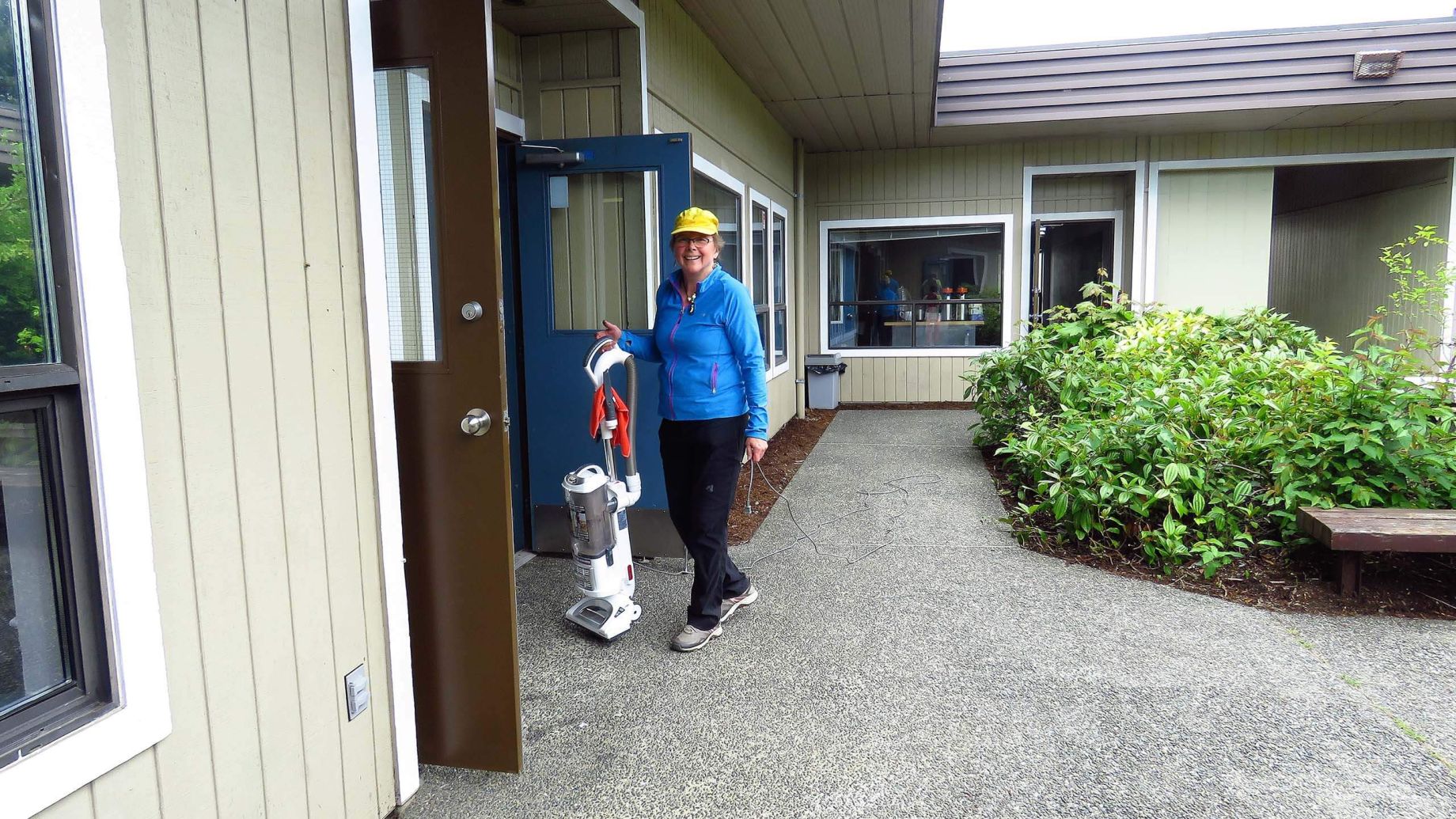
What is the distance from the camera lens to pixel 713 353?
3.41 m

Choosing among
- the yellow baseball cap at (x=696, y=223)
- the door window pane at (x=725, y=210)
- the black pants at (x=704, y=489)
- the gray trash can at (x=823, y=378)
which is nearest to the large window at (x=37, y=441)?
the yellow baseball cap at (x=696, y=223)

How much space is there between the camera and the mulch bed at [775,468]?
5.54 metres

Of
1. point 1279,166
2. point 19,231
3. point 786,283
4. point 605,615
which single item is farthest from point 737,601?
point 1279,166

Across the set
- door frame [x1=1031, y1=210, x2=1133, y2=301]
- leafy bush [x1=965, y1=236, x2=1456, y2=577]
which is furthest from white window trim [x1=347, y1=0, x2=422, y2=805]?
door frame [x1=1031, y1=210, x2=1133, y2=301]

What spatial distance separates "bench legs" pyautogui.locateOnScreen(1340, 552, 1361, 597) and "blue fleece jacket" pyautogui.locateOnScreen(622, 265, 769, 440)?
264cm

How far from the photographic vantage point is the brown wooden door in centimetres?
233

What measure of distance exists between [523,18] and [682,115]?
4.45ft

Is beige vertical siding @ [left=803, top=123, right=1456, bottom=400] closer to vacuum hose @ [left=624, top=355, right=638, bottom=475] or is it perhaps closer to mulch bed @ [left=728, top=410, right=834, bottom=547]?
mulch bed @ [left=728, top=410, right=834, bottom=547]

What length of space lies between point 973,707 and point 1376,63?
8.78 m

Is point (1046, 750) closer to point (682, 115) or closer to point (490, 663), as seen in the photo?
point (490, 663)

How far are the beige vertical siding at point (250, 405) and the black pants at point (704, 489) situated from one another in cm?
139

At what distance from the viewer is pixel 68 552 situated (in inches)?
59.1

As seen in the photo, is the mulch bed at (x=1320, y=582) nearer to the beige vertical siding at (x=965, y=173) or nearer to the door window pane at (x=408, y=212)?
the door window pane at (x=408, y=212)

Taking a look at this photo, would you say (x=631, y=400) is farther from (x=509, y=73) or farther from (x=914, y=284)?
(x=914, y=284)
